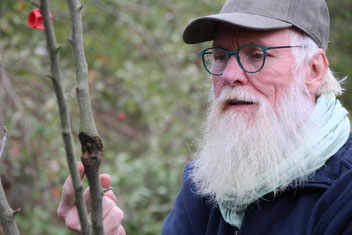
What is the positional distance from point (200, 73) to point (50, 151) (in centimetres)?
220

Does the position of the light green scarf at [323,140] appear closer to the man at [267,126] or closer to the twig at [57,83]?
the man at [267,126]

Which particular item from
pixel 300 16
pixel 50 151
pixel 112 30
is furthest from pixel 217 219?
pixel 112 30

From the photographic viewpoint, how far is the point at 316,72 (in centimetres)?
198

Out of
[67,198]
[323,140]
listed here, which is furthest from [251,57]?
[67,198]

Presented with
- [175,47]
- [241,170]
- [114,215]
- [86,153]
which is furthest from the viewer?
[175,47]

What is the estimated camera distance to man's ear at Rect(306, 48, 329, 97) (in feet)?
6.43

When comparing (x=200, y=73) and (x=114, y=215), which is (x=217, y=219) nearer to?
(x=114, y=215)

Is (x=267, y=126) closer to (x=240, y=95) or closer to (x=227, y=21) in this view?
(x=240, y=95)

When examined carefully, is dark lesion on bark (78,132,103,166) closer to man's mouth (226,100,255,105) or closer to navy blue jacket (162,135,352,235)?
navy blue jacket (162,135,352,235)

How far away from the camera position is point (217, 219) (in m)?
1.94

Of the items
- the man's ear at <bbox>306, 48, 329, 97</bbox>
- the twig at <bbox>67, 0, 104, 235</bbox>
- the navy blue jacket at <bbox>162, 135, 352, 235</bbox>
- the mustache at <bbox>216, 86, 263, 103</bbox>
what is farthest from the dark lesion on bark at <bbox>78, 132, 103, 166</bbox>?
the man's ear at <bbox>306, 48, 329, 97</bbox>

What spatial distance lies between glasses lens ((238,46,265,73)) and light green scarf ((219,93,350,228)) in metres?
0.30

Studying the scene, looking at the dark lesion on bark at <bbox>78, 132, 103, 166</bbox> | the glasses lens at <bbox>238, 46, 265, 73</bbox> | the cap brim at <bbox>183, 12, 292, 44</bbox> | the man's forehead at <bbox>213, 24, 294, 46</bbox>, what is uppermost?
the cap brim at <bbox>183, 12, 292, 44</bbox>

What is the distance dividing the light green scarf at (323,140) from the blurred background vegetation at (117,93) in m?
1.72
